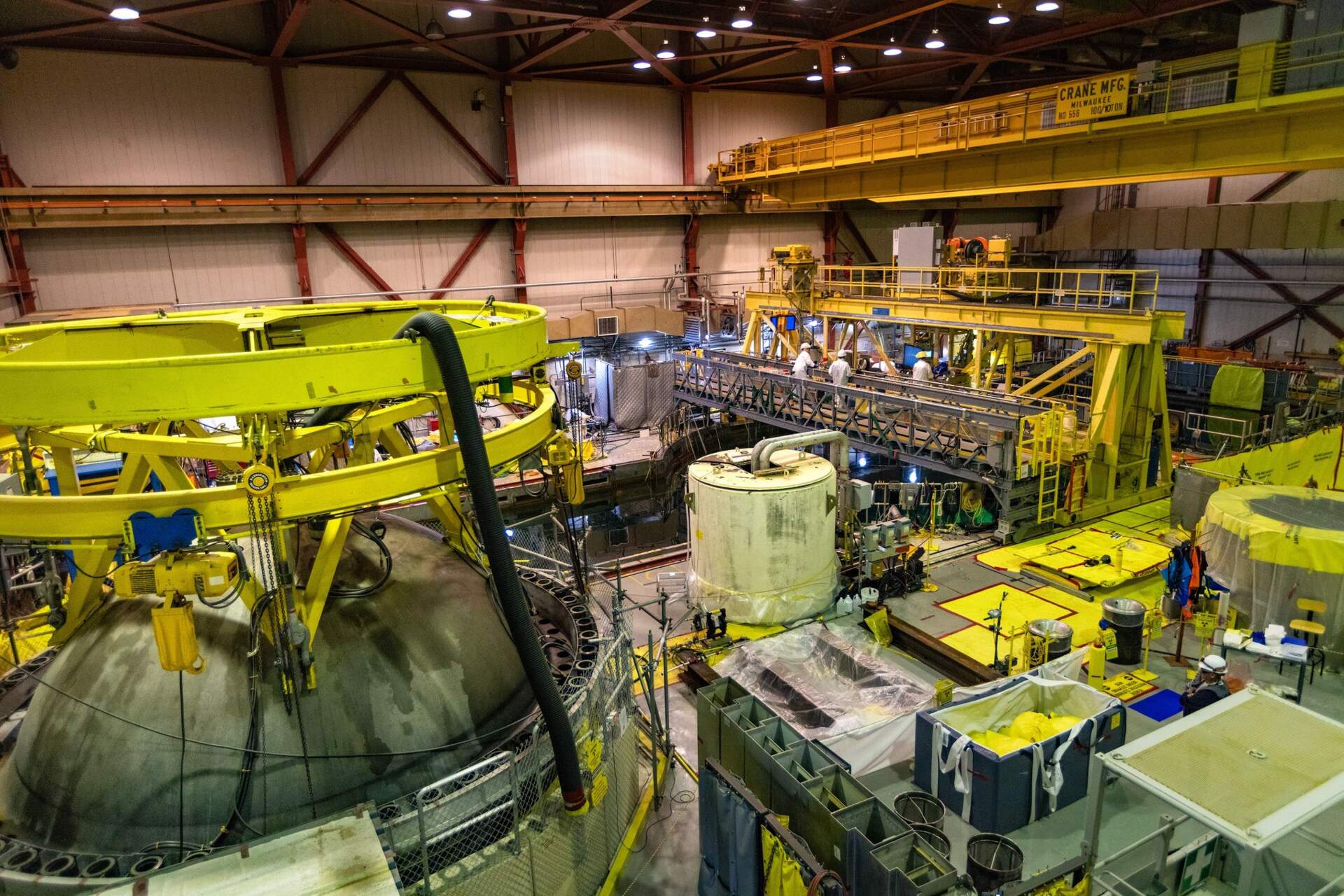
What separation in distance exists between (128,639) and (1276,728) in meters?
8.32

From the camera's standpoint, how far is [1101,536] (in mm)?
13891

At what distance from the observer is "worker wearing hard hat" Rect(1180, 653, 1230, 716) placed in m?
7.84

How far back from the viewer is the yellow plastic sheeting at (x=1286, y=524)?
9.20 m

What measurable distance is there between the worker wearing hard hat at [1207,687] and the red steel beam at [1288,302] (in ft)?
81.3

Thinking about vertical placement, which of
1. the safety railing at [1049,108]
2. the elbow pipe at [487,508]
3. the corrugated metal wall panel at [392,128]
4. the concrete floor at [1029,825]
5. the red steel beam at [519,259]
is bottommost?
the concrete floor at [1029,825]

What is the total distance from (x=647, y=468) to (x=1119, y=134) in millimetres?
13082

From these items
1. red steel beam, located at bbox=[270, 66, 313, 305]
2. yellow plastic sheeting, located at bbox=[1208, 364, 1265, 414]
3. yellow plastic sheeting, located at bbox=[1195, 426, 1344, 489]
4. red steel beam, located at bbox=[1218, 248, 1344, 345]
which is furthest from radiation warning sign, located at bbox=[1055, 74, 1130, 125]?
red steel beam, located at bbox=[270, 66, 313, 305]

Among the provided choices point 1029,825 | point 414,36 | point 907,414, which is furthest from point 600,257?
point 1029,825

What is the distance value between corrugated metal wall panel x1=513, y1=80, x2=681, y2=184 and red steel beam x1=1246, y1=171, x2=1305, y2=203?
20498 millimetres

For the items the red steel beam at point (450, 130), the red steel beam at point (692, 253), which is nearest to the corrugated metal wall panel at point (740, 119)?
the red steel beam at point (692, 253)

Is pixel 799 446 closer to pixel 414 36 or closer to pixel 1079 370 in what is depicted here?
pixel 1079 370

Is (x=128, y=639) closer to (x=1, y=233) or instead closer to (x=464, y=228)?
(x=1, y=233)

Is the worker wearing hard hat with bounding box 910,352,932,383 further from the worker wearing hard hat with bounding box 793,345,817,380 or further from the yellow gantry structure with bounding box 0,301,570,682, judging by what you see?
the yellow gantry structure with bounding box 0,301,570,682

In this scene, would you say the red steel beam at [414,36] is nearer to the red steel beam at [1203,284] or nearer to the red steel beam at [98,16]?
the red steel beam at [98,16]
